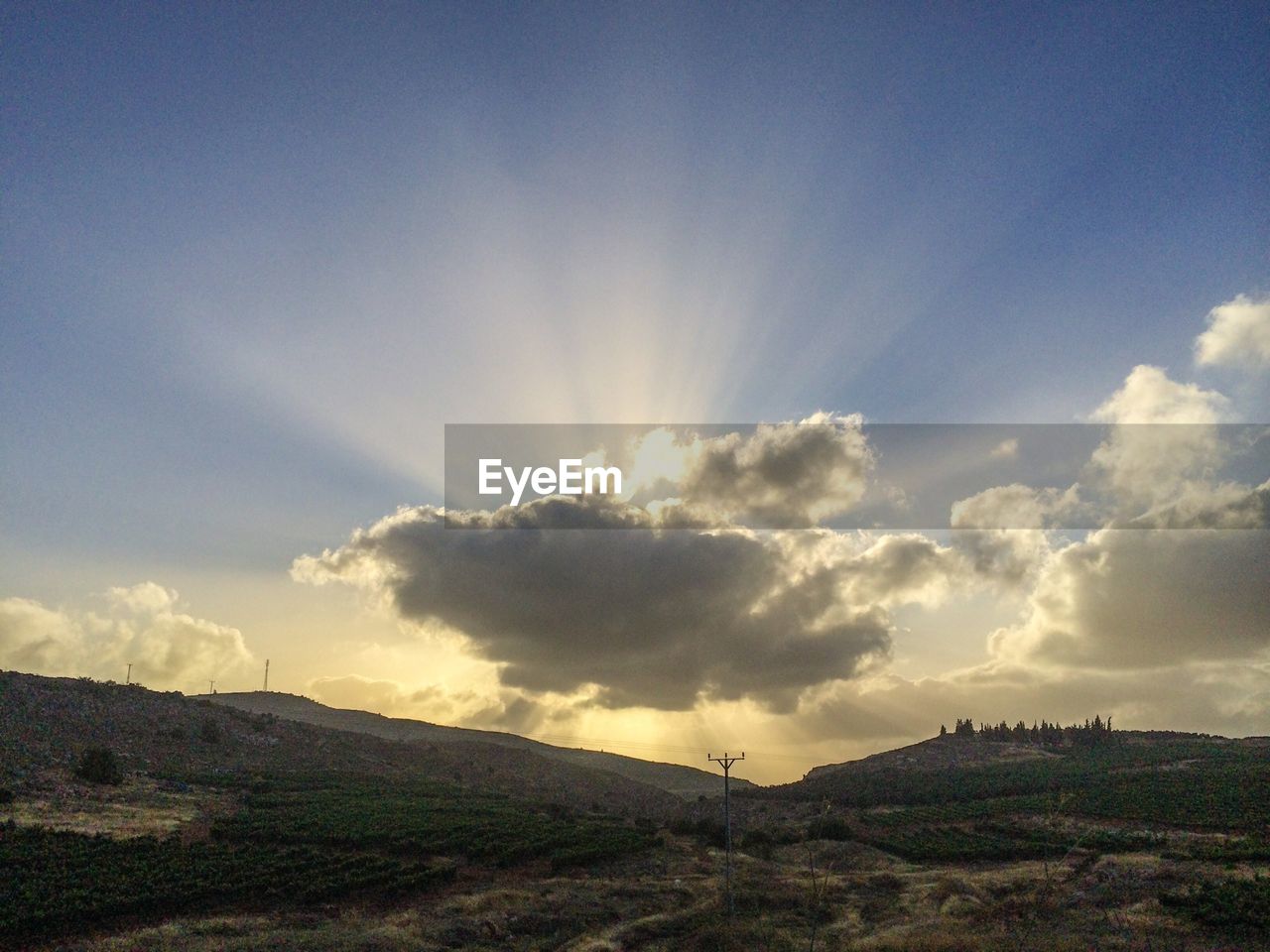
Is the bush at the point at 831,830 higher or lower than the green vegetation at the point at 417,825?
lower

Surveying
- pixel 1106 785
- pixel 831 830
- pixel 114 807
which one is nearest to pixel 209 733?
pixel 114 807

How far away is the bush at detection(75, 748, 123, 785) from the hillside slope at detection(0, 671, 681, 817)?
3.28 m

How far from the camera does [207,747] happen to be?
10781 centimetres

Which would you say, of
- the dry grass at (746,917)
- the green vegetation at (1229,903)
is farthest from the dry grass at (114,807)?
the green vegetation at (1229,903)

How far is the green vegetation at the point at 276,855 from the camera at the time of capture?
40.8 meters

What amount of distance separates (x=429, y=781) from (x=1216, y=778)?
111495mm

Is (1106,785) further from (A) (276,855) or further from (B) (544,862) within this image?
(A) (276,855)

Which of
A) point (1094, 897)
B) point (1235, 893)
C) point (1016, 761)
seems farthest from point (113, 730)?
point (1016, 761)

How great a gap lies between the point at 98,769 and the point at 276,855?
36020mm

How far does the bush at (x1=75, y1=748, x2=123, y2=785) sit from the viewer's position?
7600 cm

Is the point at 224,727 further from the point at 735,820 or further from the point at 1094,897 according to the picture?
the point at 1094,897

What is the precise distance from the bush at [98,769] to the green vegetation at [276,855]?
13031 millimetres

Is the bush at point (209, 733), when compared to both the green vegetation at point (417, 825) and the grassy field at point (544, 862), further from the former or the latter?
the green vegetation at point (417, 825)

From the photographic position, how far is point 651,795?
Result: 504 ft
